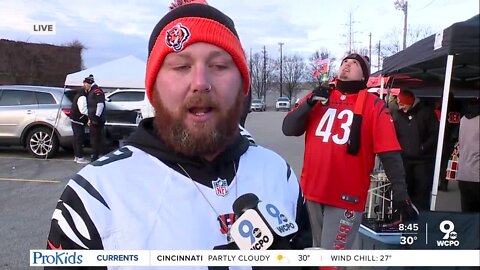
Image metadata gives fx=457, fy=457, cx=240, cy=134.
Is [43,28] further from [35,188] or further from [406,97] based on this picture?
[35,188]

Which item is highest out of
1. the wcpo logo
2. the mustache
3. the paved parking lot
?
the wcpo logo

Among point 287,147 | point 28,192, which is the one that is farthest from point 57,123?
point 287,147

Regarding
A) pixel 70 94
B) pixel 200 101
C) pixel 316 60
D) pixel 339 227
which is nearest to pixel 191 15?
pixel 200 101

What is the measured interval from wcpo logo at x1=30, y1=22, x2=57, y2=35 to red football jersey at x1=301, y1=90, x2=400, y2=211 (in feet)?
4.78

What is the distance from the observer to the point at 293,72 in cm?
159

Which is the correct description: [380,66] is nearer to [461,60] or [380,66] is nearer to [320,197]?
[461,60]

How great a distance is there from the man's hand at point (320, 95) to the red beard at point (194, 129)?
1.13 metres

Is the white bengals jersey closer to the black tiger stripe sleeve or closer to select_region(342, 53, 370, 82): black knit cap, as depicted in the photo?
the black tiger stripe sleeve

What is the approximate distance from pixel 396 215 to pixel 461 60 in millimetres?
1155

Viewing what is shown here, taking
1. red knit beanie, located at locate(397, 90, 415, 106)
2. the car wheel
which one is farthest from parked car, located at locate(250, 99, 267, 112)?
the car wheel

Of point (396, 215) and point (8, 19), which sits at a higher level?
point (8, 19)

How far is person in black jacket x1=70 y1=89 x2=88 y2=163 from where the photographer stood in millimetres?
8023

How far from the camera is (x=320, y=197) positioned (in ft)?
8.17

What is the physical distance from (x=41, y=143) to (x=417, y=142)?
771 centimetres
